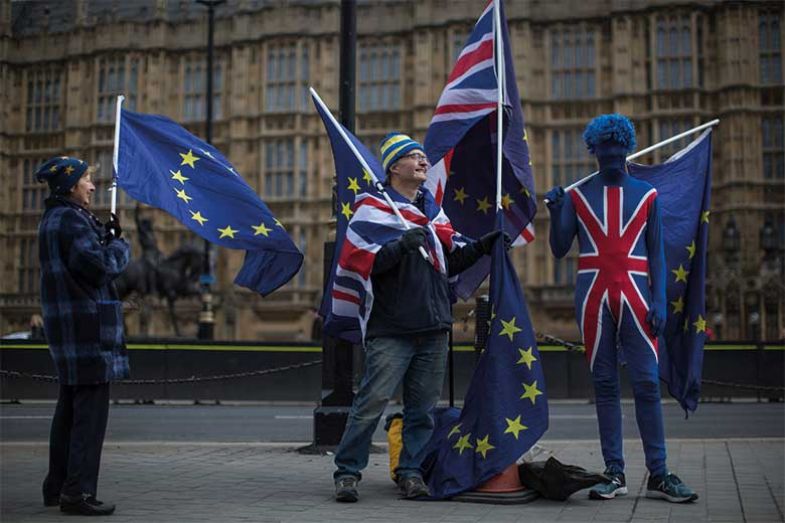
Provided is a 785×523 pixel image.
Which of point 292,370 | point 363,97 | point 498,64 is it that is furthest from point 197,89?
point 498,64

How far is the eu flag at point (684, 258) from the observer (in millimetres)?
5895

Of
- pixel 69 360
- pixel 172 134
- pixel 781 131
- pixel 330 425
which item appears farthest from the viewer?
pixel 781 131

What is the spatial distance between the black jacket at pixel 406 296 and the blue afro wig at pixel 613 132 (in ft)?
4.05

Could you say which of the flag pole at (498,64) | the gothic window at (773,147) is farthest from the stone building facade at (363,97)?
the flag pole at (498,64)

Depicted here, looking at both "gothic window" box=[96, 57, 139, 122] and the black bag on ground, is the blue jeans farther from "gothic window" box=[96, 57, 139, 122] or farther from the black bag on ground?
"gothic window" box=[96, 57, 139, 122]

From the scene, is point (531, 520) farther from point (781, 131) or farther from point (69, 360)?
point (781, 131)

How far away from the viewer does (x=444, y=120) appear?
6.32 metres

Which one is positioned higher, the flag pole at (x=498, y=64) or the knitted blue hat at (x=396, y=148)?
the flag pole at (x=498, y=64)

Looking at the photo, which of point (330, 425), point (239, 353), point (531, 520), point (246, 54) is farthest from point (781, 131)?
point (531, 520)

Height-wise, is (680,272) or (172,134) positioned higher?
(172,134)

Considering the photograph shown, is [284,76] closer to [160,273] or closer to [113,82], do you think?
[113,82]

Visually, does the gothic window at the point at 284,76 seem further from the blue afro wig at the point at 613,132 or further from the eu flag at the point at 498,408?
the eu flag at the point at 498,408

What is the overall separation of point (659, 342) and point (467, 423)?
1398 mm

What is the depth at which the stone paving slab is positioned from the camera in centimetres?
481
